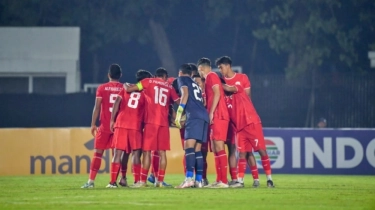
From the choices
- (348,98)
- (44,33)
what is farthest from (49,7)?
(348,98)

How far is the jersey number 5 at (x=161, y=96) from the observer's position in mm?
19438

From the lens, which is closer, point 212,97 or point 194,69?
point 212,97

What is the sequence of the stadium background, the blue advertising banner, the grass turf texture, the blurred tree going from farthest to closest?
the blurred tree → the stadium background → the blue advertising banner → the grass turf texture

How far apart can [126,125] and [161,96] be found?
2.84ft

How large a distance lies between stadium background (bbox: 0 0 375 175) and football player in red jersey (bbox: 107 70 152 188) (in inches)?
318

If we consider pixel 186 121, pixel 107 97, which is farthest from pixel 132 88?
pixel 186 121

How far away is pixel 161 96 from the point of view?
64.0 ft

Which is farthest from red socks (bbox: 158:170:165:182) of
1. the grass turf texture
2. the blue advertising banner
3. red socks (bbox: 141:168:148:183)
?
the blue advertising banner

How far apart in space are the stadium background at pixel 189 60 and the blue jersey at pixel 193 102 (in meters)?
8.91

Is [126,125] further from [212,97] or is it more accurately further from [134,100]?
[212,97]

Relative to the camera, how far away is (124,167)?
20.3m

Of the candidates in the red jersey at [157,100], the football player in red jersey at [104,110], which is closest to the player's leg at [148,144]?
the red jersey at [157,100]

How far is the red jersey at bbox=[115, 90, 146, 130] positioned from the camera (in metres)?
19.6

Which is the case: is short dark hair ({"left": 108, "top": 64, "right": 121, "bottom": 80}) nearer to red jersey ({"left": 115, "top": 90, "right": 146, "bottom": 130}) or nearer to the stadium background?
red jersey ({"left": 115, "top": 90, "right": 146, "bottom": 130})
